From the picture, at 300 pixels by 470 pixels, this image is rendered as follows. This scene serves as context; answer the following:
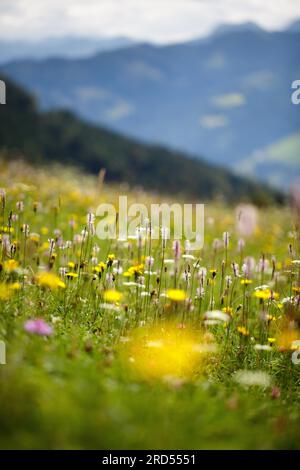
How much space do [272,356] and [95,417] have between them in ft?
8.04

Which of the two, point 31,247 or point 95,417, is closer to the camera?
point 95,417

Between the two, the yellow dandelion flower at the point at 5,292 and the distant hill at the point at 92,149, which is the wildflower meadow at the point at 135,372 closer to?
the yellow dandelion flower at the point at 5,292

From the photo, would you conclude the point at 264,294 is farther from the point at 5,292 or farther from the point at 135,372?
the point at 5,292

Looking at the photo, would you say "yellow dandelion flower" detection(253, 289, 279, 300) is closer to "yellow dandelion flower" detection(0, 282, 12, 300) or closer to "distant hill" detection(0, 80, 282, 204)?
"yellow dandelion flower" detection(0, 282, 12, 300)

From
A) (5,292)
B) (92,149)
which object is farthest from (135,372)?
(92,149)

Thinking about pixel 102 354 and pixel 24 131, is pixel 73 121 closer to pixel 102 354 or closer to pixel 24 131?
pixel 24 131

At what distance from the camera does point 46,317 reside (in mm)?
3934

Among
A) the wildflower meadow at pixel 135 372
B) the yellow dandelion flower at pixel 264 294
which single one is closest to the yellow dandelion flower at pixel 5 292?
the wildflower meadow at pixel 135 372

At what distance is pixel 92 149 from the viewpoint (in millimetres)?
31141

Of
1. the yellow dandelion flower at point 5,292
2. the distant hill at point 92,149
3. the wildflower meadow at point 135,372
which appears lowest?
the wildflower meadow at point 135,372

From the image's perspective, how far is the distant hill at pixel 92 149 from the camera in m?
27.8
